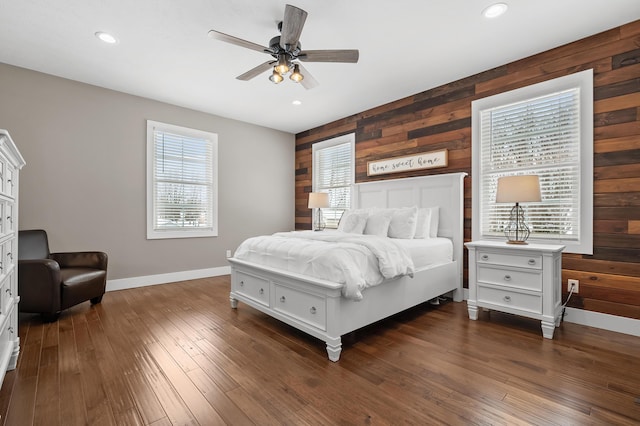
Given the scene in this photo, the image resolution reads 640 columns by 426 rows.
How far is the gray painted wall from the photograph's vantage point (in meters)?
3.47

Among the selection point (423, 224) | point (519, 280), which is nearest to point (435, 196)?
point (423, 224)

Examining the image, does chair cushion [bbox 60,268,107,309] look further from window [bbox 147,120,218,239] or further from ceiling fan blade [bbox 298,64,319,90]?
ceiling fan blade [bbox 298,64,319,90]

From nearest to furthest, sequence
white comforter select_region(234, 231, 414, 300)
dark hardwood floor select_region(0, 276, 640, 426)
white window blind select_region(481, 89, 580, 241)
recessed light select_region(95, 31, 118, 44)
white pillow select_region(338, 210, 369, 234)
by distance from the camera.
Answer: dark hardwood floor select_region(0, 276, 640, 426)
white comforter select_region(234, 231, 414, 300)
recessed light select_region(95, 31, 118, 44)
white window blind select_region(481, 89, 580, 241)
white pillow select_region(338, 210, 369, 234)

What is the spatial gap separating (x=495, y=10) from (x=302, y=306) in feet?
9.38

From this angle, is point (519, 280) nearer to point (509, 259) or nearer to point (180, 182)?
point (509, 259)

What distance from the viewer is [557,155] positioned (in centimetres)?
295

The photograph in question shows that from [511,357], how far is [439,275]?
1.17 meters

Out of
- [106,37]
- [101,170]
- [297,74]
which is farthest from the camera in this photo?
[101,170]

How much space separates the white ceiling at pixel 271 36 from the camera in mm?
2414

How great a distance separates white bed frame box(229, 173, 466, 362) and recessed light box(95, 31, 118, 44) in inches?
94.7

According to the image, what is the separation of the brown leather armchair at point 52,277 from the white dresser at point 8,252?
0.94 m

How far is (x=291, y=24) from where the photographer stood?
7.09 ft

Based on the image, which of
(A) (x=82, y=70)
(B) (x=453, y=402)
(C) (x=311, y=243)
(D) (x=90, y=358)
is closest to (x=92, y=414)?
(D) (x=90, y=358)


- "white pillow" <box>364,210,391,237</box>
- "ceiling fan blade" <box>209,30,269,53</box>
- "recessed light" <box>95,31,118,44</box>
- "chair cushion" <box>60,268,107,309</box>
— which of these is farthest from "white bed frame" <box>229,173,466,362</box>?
"recessed light" <box>95,31,118,44</box>
